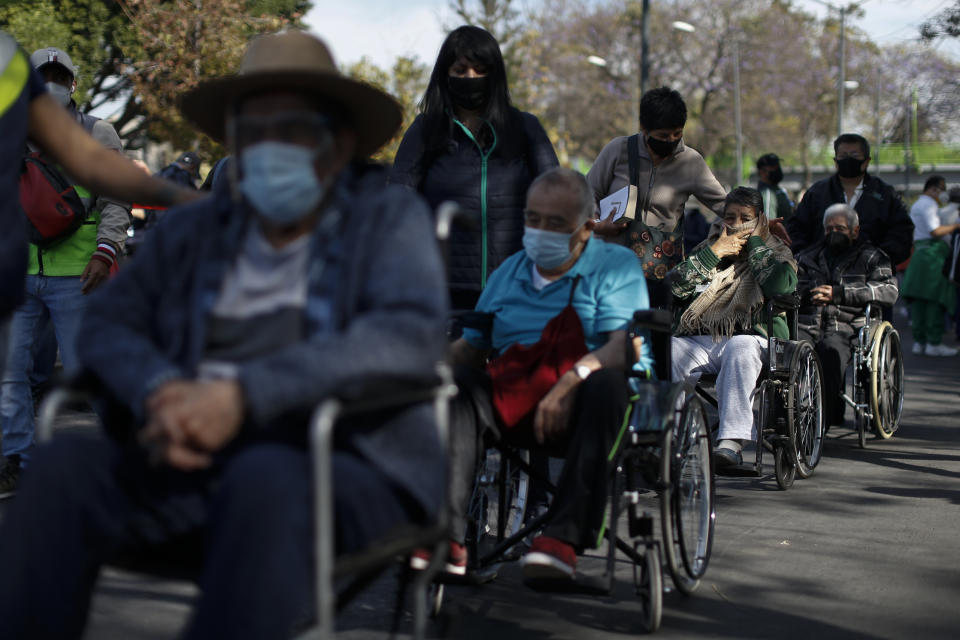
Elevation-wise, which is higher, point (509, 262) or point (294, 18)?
point (294, 18)

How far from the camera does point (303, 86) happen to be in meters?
3.01

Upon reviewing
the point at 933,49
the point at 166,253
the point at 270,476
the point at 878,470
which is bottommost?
the point at 878,470

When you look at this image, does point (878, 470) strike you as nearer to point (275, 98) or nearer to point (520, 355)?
point (520, 355)

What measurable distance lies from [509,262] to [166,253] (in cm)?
206

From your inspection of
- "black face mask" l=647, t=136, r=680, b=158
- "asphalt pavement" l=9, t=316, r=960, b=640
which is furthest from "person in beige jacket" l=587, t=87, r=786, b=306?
"asphalt pavement" l=9, t=316, r=960, b=640

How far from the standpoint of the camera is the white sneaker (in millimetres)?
14875

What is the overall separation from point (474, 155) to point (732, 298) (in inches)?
80.9

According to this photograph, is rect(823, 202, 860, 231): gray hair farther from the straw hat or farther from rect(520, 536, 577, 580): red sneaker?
the straw hat

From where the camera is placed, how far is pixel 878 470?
24.9 feet

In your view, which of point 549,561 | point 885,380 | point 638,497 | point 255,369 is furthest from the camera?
point 885,380

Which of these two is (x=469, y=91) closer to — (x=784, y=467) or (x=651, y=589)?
(x=651, y=589)

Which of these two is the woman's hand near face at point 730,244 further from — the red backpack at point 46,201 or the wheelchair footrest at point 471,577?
the red backpack at point 46,201

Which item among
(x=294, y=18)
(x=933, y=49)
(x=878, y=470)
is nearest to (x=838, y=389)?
(x=878, y=470)

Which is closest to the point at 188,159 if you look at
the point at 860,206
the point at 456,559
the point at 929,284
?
the point at 860,206
